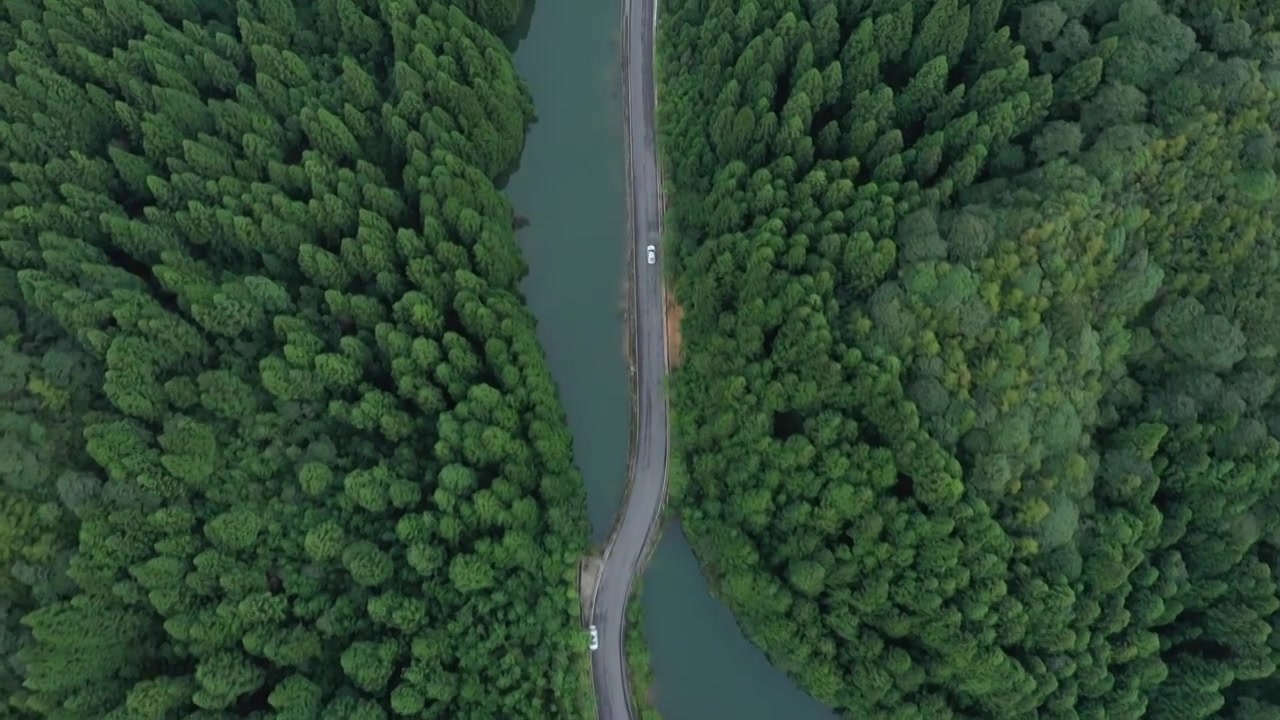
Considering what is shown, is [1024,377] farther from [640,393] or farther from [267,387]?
[267,387]

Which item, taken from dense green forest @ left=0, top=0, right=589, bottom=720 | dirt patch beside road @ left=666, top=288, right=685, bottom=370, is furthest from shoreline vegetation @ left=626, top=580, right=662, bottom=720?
dirt patch beside road @ left=666, top=288, right=685, bottom=370

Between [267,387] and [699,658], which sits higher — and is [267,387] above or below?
above

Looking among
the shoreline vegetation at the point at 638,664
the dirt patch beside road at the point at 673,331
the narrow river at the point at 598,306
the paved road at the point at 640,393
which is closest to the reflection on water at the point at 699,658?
the narrow river at the point at 598,306

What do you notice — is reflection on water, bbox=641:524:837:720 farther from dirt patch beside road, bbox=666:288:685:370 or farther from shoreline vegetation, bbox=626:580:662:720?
dirt patch beside road, bbox=666:288:685:370

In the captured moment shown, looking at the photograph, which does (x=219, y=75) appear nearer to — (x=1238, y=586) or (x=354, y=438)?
(x=354, y=438)

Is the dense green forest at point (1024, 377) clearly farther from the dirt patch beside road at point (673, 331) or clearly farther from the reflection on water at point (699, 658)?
the dirt patch beside road at point (673, 331)

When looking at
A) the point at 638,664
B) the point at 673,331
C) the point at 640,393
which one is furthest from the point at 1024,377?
the point at 638,664
